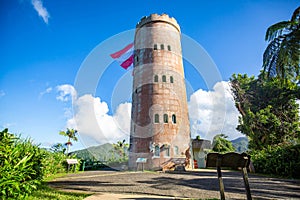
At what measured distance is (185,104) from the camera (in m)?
22.0

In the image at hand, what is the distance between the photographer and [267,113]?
20438mm

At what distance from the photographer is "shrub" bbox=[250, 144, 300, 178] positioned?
460 inches

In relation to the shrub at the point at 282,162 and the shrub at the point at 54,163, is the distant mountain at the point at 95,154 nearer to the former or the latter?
the shrub at the point at 54,163

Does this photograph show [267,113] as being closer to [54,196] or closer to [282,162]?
[282,162]

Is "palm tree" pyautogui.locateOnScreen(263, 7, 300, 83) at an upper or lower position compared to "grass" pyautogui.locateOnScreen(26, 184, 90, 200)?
upper

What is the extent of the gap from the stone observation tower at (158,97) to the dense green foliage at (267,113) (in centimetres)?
702

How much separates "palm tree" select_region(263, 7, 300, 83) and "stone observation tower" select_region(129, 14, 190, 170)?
1167 cm

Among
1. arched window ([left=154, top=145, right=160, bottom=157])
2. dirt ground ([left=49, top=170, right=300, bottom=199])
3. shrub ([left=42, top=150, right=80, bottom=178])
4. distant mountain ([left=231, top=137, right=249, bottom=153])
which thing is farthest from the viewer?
distant mountain ([left=231, top=137, right=249, bottom=153])

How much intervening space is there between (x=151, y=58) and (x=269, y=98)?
15.2 metres

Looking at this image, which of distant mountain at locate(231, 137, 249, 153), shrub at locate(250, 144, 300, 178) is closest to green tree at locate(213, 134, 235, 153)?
distant mountain at locate(231, 137, 249, 153)

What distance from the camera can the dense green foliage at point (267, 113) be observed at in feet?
64.1

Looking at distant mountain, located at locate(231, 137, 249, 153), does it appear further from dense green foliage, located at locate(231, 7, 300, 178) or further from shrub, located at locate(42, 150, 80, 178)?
shrub, located at locate(42, 150, 80, 178)

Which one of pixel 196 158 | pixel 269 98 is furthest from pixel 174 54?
pixel 196 158

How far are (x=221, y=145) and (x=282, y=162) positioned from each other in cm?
1391
